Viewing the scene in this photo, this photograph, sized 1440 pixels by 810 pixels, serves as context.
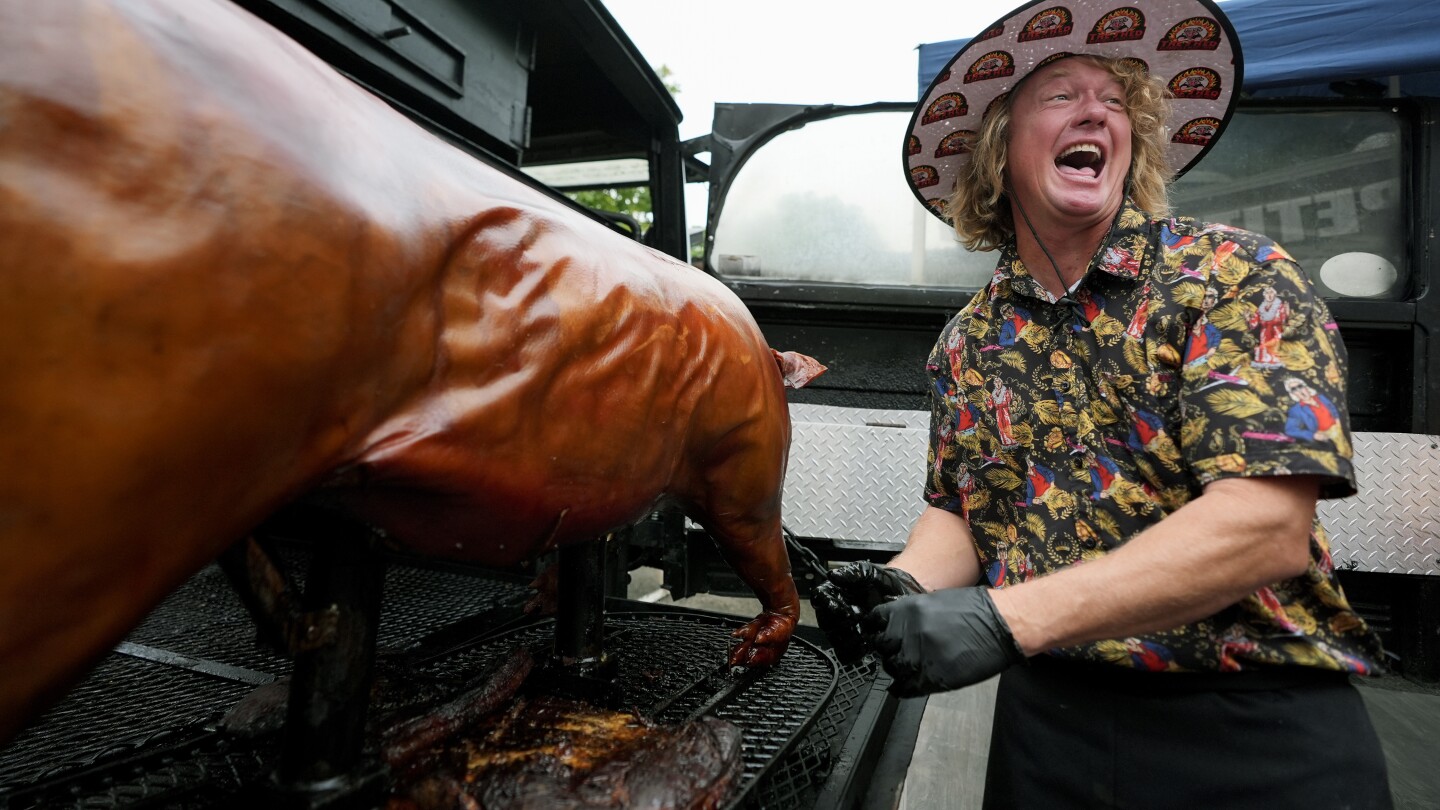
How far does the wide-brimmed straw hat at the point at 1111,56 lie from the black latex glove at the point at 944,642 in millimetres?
1462

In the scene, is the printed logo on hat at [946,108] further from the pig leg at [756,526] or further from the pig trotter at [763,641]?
the pig trotter at [763,641]

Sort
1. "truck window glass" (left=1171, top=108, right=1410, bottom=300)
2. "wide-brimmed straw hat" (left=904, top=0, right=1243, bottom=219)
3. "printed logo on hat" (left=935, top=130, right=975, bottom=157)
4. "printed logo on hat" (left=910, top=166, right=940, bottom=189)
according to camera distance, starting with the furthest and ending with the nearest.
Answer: "truck window glass" (left=1171, top=108, right=1410, bottom=300)
"printed logo on hat" (left=910, top=166, right=940, bottom=189)
"printed logo on hat" (left=935, top=130, right=975, bottom=157)
"wide-brimmed straw hat" (left=904, top=0, right=1243, bottom=219)

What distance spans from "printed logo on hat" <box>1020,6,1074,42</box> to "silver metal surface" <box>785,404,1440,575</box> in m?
1.88

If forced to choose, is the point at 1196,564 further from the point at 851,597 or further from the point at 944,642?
the point at 851,597

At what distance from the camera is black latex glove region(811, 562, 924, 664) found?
175 centimetres

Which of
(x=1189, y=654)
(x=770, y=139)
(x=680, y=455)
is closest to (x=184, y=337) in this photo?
(x=680, y=455)

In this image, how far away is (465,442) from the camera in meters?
0.99

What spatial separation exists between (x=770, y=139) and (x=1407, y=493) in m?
3.31

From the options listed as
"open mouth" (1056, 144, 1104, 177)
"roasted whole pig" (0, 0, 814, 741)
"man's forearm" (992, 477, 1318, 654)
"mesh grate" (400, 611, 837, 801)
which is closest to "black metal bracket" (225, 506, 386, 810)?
"roasted whole pig" (0, 0, 814, 741)

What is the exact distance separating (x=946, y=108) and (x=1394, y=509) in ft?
8.95

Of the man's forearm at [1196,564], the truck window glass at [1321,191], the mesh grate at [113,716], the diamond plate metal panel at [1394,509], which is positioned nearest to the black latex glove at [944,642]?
the man's forearm at [1196,564]

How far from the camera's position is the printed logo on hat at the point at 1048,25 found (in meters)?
1.87

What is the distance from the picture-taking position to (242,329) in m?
0.73

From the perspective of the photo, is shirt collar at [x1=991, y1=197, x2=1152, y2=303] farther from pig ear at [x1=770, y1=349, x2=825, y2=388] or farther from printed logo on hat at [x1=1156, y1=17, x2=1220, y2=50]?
pig ear at [x1=770, y1=349, x2=825, y2=388]
